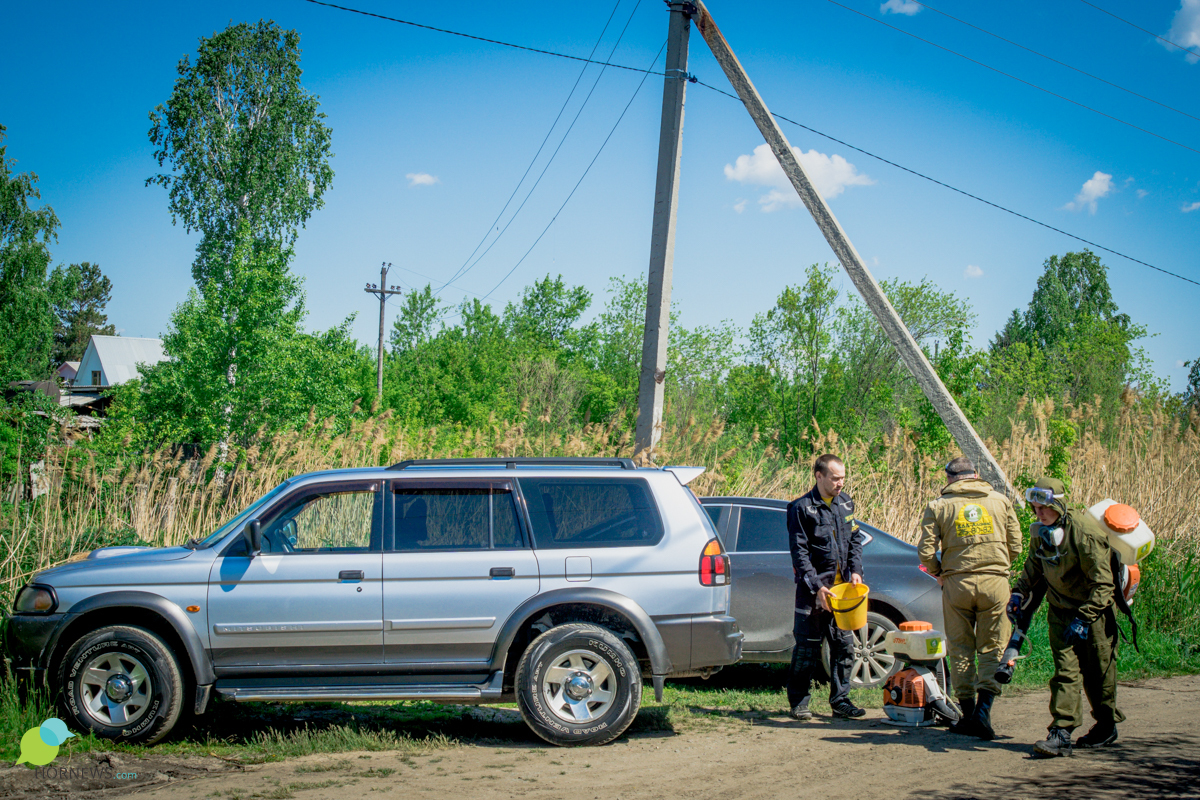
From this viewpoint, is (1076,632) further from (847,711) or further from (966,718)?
(847,711)

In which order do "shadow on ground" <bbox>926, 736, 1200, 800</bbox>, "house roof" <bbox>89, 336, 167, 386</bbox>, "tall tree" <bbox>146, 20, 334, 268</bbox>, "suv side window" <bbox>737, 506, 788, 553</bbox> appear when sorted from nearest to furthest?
"shadow on ground" <bbox>926, 736, 1200, 800</bbox> < "suv side window" <bbox>737, 506, 788, 553</bbox> < "tall tree" <bbox>146, 20, 334, 268</bbox> < "house roof" <bbox>89, 336, 167, 386</bbox>

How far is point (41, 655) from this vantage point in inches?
211

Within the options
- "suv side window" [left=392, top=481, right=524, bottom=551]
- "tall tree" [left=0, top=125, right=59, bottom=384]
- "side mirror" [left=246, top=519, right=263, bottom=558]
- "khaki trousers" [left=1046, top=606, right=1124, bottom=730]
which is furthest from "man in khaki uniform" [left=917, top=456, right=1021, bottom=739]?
"tall tree" [left=0, top=125, right=59, bottom=384]

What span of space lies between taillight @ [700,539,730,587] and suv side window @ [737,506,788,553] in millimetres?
1719

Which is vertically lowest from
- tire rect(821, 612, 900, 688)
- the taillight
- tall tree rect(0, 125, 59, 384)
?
tire rect(821, 612, 900, 688)

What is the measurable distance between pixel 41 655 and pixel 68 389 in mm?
52385

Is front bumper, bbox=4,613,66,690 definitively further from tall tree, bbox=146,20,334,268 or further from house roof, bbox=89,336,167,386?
house roof, bbox=89,336,167,386

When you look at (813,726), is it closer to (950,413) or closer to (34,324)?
(950,413)

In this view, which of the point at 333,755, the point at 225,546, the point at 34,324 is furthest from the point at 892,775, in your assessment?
the point at 34,324

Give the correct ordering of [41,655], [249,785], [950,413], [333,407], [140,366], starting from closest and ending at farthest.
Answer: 1. [249,785]
2. [41,655]
3. [950,413]
4. [333,407]
5. [140,366]

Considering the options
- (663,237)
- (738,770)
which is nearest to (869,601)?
(738,770)

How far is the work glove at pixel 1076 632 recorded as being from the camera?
5296mm

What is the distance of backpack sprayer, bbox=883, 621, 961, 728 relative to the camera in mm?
5992

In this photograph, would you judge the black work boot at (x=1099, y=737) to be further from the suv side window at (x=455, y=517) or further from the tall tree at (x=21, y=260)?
the tall tree at (x=21, y=260)
